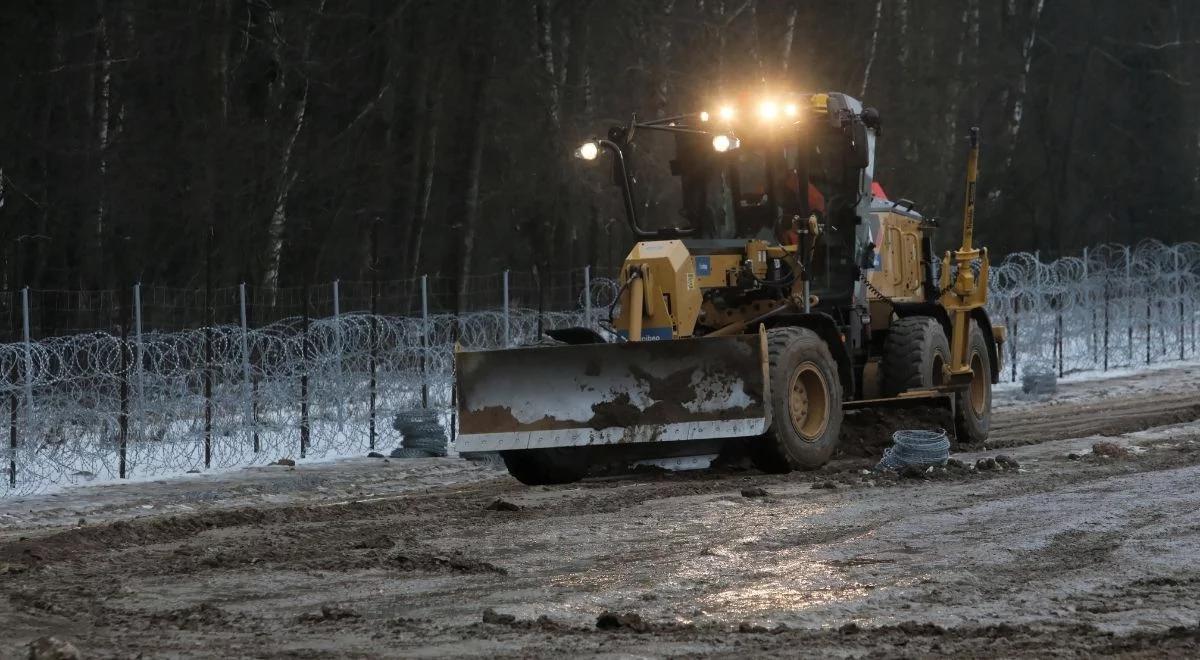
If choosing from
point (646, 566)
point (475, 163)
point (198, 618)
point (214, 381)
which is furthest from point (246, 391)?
point (475, 163)

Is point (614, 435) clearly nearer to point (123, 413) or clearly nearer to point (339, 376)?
point (123, 413)

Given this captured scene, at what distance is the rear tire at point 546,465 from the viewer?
43.3ft

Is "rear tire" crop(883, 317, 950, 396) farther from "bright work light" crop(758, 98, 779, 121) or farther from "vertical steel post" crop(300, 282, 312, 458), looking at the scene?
"vertical steel post" crop(300, 282, 312, 458)

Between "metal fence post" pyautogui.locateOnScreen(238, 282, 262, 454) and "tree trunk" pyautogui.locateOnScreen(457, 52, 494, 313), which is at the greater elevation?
"tree trunk" pyautogui.locateOnScreen(457, 52, 494, 313)

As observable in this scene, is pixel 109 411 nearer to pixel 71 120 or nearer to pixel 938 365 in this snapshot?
pixel 938 365

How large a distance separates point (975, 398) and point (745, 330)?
3.79 metres

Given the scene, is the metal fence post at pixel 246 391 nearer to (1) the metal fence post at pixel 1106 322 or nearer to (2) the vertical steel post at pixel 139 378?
(2) the vertical steel post at pixel 139 378

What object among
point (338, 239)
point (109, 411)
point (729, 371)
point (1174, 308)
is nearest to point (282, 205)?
point (338, 239)

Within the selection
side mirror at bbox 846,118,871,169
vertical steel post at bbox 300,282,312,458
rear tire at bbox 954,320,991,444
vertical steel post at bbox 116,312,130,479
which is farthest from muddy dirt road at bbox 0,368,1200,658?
vertical steel post at bbox 300,282,312,458

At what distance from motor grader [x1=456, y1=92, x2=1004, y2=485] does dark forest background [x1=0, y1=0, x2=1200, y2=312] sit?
10.2 m

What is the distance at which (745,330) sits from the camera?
13391mm

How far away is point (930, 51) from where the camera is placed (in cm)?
3928

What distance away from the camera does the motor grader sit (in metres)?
12.4

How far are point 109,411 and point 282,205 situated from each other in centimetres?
1336
